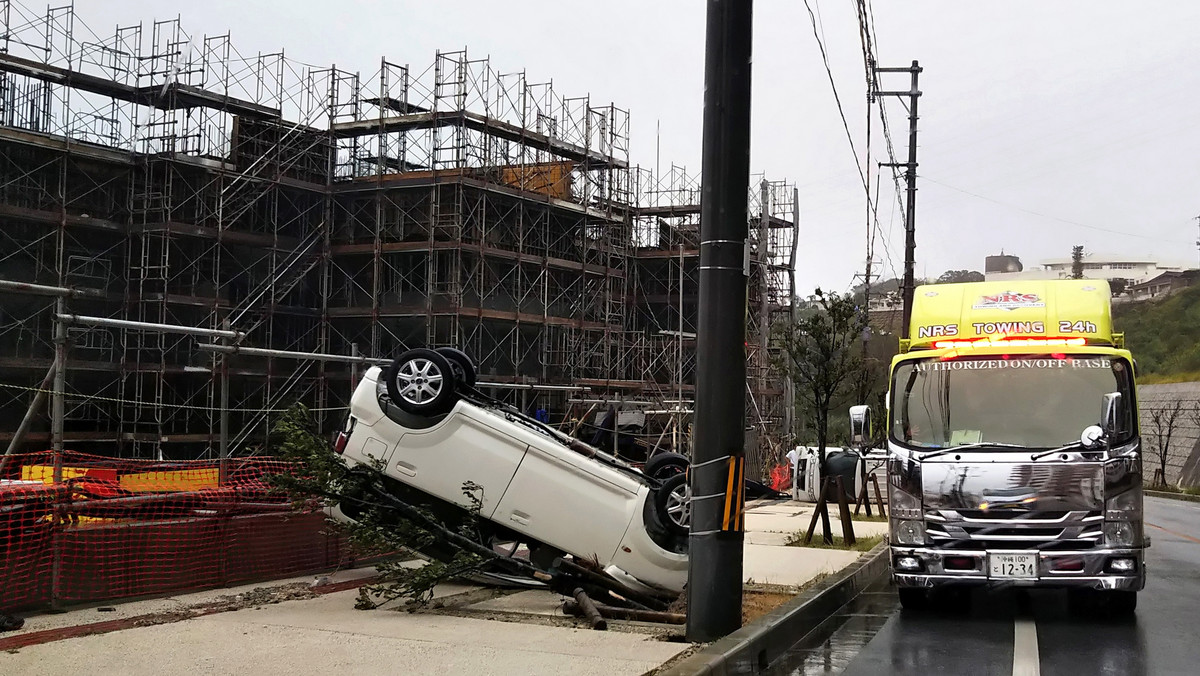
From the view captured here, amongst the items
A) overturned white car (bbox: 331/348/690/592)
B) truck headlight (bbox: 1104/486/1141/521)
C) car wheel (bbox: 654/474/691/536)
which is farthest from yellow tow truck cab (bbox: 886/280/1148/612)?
overturned white car (bbox: 331/348/690/592)

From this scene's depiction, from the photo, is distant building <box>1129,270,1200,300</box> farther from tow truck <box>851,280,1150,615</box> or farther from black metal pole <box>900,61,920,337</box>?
tow truck <box>851,280,1150,615</box>

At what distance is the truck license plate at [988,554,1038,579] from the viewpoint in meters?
9.97

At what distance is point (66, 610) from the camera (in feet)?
29.6

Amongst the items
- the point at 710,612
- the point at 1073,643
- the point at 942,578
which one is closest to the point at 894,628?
the point at 942,578

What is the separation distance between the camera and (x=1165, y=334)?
284ft

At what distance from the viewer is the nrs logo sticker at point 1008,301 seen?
11.5 metres

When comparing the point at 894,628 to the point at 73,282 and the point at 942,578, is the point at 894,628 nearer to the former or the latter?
the point at 942,578

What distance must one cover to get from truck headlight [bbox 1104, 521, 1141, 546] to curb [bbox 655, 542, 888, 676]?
259 cm

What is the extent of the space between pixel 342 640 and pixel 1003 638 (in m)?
5.64

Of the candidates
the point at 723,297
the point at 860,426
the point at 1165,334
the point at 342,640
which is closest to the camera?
the point at 342,640

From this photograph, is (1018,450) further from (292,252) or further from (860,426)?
(292,252)

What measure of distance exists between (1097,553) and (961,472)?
134 cm

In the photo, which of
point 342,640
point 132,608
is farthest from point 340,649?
point 132,608

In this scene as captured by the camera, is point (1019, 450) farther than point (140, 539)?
Yes
